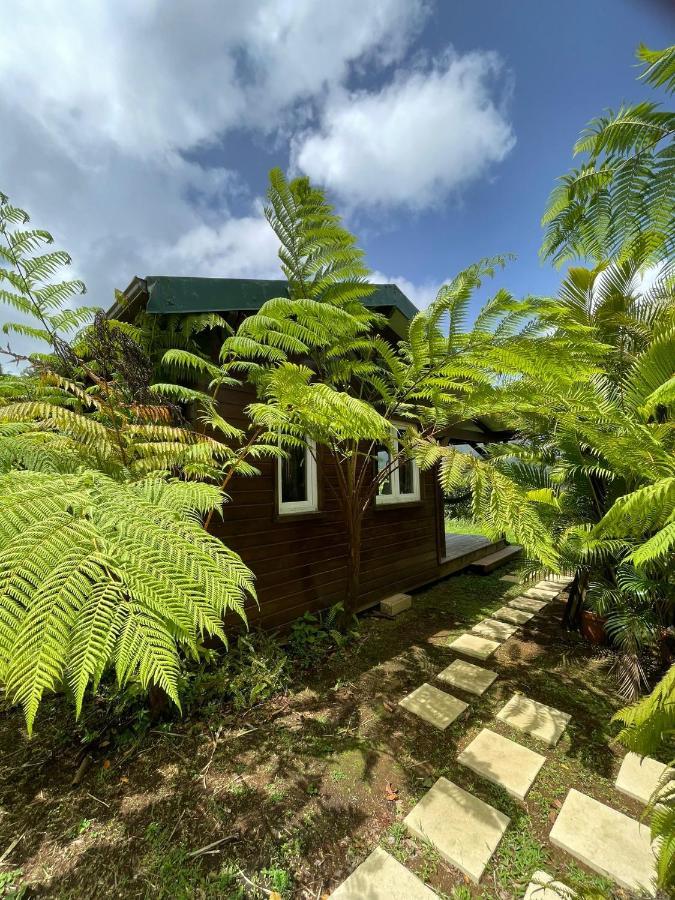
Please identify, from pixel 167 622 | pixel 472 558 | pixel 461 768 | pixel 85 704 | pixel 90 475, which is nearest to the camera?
pixel 167 622

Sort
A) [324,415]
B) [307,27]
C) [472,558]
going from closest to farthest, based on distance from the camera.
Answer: [324,415]
[307,27]
[472,558]

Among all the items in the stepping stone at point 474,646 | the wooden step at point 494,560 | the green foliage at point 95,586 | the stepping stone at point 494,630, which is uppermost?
the green foliage at point 95,586

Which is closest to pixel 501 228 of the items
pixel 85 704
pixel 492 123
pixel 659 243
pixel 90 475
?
pixel 492 123

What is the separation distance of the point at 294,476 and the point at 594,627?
3168 mm

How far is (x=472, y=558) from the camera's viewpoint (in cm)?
613

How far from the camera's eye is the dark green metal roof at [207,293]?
240 cm

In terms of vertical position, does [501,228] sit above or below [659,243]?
above

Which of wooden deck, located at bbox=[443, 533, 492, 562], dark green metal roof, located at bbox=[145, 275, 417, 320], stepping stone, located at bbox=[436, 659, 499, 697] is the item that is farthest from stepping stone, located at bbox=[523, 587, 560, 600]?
dark green metal roof, located at bbox=[145, 275, 417, 320]

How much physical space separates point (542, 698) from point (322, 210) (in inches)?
153

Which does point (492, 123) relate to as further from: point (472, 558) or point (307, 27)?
point (472, 558)

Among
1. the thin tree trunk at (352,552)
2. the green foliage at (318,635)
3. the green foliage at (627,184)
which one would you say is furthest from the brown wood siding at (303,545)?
the green foliage at (627,184)

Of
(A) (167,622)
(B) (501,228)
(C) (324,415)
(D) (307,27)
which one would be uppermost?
(D) (307,27)

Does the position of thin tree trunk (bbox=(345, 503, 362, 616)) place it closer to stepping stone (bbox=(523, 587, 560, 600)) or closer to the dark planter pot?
the dark planter pot

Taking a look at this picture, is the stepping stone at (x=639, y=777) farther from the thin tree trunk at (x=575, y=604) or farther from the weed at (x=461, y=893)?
the thin tree trunk at (x=575, y=604)
